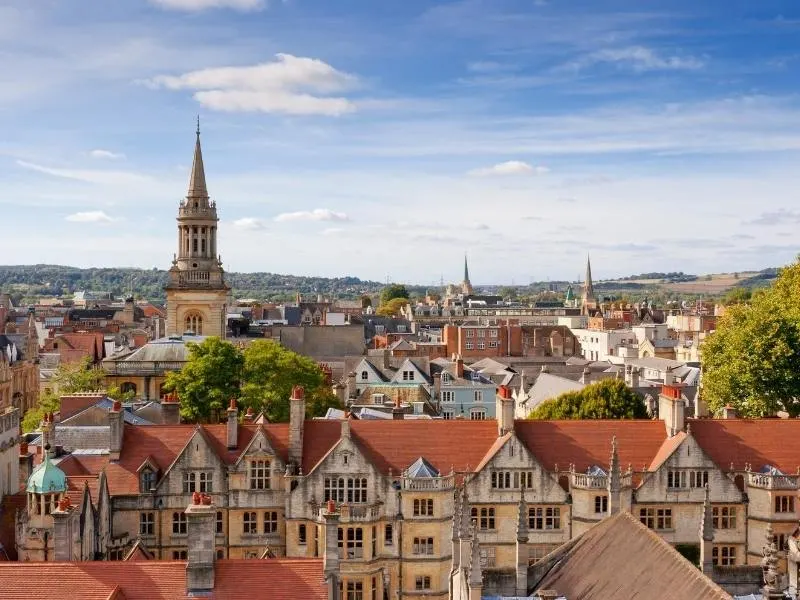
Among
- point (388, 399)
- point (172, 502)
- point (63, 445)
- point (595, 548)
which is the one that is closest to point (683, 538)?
point (595, 548)

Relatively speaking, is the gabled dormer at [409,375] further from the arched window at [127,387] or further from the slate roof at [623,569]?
the slate roof at [623,569]

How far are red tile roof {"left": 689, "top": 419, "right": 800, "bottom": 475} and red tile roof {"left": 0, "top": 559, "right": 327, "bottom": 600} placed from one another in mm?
26248

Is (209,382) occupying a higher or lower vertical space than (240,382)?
higher

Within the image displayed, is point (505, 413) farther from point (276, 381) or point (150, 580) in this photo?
point (276, 381)

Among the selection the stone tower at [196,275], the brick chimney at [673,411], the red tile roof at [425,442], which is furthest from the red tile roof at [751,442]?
the stone tower at [196,275]

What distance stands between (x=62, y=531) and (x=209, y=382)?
34.5 m

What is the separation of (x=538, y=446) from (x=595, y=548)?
1802 cm

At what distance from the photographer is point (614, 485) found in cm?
4738

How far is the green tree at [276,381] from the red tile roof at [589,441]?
77.9ft

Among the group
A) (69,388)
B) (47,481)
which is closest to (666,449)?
(47,481)

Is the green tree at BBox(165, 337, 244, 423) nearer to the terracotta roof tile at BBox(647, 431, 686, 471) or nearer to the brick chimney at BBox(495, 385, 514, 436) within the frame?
the brick chimney at BBox(495, 385, 514, 436)

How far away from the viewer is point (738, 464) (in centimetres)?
4975

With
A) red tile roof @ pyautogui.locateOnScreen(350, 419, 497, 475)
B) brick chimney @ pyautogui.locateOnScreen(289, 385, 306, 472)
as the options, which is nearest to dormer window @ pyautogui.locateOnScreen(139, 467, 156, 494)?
brick chimney @ pyautogui.locateOnScreen(289, 385, 306, 472)

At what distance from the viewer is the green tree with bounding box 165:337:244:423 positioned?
70062mm
